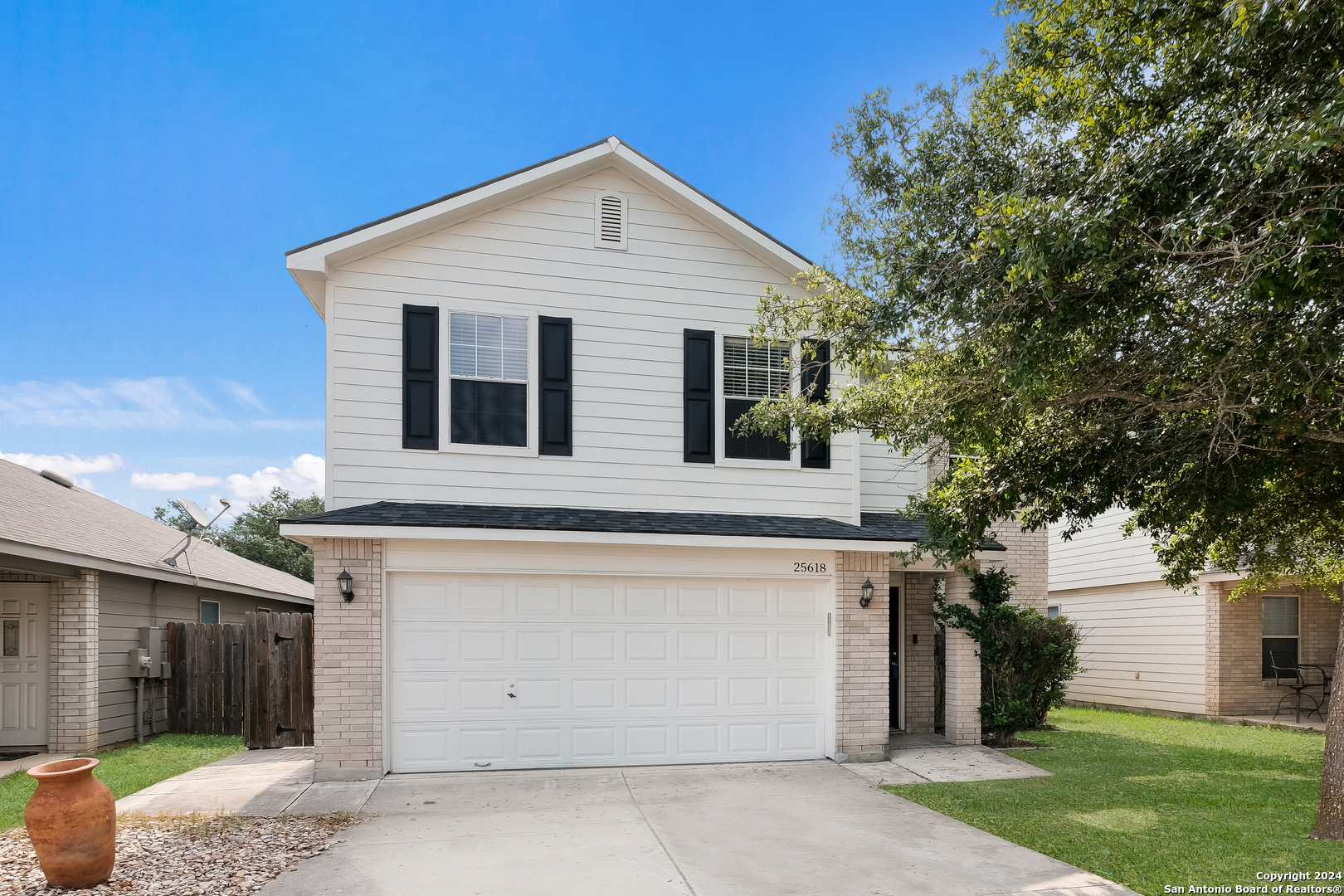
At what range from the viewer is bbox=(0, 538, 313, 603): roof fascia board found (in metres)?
10.8

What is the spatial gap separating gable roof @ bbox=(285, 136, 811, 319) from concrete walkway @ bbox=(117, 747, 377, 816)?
5.72 meters

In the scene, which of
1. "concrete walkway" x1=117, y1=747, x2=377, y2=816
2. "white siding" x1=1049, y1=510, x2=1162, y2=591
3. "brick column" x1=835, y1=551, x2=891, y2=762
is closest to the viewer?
"concrete walkway" x1=117, y1=747, x2=377, y2=816

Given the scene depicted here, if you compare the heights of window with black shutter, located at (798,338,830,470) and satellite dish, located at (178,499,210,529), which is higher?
window with black shutter, located at (798,338,830,470)

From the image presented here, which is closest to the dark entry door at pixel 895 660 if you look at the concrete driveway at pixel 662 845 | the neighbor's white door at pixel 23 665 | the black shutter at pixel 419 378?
the concrete driveway at pixel 662 845

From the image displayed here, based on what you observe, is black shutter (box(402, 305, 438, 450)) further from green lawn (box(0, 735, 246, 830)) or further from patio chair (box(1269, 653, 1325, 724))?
patio chair (box(1269, 653, 1325, 724))

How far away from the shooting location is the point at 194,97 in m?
16.7

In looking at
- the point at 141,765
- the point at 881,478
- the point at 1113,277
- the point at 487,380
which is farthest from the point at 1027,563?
the point at 141,765

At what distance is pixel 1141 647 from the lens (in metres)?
17.9

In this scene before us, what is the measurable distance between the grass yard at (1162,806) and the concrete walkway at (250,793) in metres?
6.02

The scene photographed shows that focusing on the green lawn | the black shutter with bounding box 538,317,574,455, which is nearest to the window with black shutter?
the black shutter with bounding box 538,317,574,455

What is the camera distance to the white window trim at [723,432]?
1130 centimetres

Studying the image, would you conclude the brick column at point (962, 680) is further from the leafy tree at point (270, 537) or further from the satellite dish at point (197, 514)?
the leafy tree at point (270, 537)

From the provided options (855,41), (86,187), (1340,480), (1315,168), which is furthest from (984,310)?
(86,187)

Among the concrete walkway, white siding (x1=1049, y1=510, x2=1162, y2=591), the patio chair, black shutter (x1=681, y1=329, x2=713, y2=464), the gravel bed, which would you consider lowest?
the patio chair
